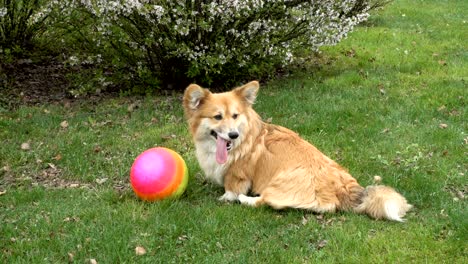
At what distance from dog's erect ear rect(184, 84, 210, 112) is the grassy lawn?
92 cm

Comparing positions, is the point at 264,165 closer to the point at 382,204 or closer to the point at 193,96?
the point at 193,96

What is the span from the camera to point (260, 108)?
7.80 m

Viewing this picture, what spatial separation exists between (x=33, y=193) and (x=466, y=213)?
4114mm

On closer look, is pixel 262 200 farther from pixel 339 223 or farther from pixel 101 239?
pixel 101 239

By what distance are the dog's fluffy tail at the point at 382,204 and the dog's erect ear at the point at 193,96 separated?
1.73 meters

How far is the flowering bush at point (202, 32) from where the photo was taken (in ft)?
24.8

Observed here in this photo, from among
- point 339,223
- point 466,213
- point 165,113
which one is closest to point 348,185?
point 339,223

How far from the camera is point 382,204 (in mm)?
4578

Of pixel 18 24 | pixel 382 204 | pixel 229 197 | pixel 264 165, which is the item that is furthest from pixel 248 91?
pixel 18 24

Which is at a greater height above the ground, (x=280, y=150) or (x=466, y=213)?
(x=280, y=150)

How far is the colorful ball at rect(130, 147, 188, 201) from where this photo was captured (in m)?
4.92

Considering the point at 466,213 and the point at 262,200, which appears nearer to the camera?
the point at 466,213

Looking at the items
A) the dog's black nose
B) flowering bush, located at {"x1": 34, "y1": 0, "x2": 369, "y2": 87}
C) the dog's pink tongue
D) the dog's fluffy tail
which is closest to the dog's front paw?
the dog's pink tongue

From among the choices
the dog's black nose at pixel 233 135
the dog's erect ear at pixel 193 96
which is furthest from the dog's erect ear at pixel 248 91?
the dog's black nose at pixel 233 135
